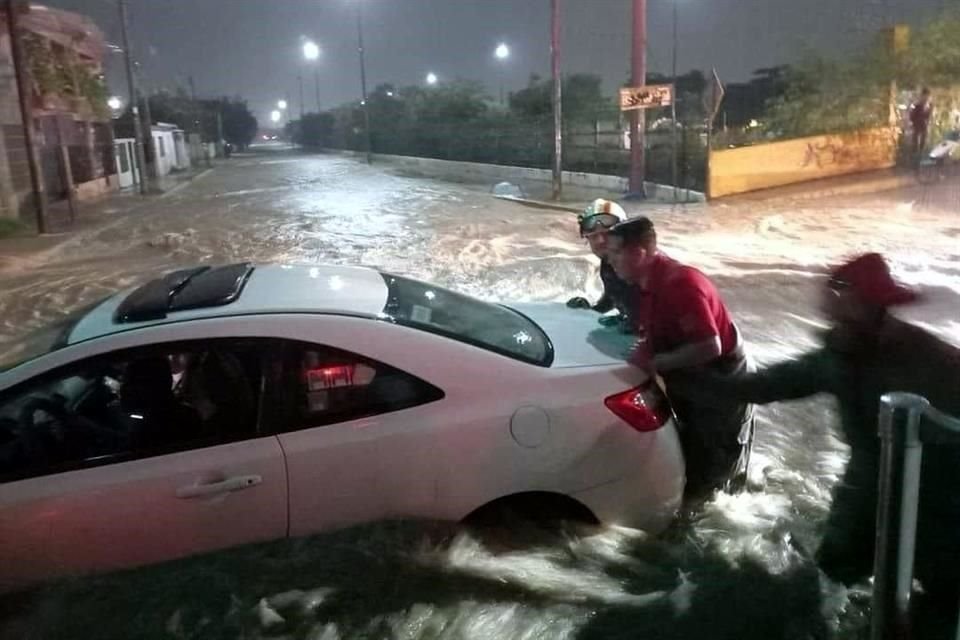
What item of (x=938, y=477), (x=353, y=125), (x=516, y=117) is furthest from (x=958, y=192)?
(x=353, y=125)

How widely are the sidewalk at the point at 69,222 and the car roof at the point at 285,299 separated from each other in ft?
38.0

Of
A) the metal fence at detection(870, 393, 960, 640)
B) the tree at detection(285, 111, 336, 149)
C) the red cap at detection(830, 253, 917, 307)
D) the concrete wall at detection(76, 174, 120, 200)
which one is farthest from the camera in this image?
the tree at detection(285, 111, 336, 149)

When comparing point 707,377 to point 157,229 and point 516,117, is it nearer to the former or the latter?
point 157,229

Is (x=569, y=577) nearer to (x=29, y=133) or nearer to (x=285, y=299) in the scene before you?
(x=285, y=299)

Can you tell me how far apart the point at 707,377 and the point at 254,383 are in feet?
6.05

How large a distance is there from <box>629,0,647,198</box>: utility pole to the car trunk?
16.4 meters

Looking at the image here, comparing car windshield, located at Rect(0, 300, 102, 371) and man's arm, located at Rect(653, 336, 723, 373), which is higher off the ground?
car windshield, located at Rect(0, 300, 102, 371)

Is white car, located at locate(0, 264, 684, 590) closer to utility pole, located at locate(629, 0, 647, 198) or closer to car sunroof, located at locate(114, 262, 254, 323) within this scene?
car sunroof, located at locate(114, 262, 254, 323)

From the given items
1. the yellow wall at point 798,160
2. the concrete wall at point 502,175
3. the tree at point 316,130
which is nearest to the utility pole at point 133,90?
the concrete wall at point 502,175

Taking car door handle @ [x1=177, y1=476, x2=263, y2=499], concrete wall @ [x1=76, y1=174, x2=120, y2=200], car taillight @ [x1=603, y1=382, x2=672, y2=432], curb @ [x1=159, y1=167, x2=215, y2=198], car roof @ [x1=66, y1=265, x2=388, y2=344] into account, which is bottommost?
curb @ [x1=159, y1=167, x2=215, y2=198]

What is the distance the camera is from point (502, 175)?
32375mm

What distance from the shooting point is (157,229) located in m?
17.8

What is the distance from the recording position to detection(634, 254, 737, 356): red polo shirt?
3650 millimetres

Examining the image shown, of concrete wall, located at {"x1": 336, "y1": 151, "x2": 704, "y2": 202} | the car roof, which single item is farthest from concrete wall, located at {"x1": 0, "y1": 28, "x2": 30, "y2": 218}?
the car roof
